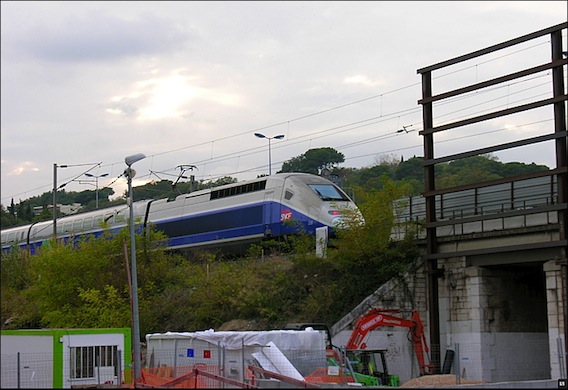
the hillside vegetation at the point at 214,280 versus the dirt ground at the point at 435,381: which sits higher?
the hillside vegetation at the point at 214,280

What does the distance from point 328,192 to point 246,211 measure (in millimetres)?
→ 4512

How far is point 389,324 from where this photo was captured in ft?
113

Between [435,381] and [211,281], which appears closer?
[435,381]

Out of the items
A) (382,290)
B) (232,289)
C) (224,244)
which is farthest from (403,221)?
(224,244)

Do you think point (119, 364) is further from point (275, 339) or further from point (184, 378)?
point (275, 339)

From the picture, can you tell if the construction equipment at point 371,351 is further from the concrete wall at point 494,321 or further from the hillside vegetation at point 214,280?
the hillside vegetation at point 214,280

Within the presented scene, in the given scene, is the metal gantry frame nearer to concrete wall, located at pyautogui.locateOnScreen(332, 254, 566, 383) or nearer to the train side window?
concrete wall, located at pyautogui.locateOnScreen(332, 254, 566, 383)

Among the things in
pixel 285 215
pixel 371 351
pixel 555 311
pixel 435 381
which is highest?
pixel 285 215

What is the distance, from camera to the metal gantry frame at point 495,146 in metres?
31.7

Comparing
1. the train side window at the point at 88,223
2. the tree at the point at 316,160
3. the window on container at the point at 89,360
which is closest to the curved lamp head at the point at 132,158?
the window on container at the point at 89,360

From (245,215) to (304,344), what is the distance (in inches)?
721

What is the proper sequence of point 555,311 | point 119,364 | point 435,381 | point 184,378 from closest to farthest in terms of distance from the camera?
point 184,378
point 119,364
point 435,381
point 555,311

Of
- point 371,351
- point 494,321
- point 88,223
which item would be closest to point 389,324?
point 494,321

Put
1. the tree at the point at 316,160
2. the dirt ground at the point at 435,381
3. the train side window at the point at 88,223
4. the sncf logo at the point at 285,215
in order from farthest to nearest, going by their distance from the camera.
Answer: the tree at the point at 316,160 → the train side window at the point at 88,223 → the sncf logo at the point at 285,215 → the dirt ground at the point at 435,381
